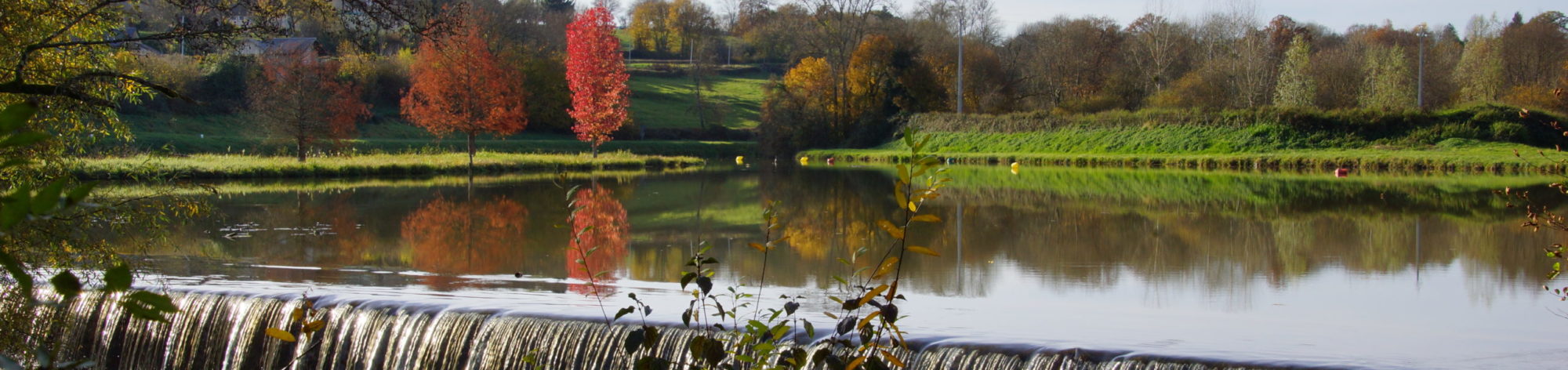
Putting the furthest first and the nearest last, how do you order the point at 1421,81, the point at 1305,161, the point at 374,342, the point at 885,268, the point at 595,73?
1. the point at 595,73
2. the point at 1421,81
3. the point at 1305,161
4. the point at 374,342
5. the point at 885,268

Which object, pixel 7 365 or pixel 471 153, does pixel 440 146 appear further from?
pixel 7 365

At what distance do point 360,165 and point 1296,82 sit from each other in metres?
27.3

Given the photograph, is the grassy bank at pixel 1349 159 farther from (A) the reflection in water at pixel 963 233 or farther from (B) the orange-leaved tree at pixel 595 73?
(B) the orange-leaved tree at pixel 595 73

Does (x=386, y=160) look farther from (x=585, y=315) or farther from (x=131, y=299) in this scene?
(x=131, y=299)

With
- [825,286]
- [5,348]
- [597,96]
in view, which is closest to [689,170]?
[597,96]

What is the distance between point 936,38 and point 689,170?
75.6ft

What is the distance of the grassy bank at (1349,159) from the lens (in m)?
23.6

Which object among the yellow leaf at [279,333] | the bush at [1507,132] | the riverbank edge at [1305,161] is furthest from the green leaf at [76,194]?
the bush at [1507,132]

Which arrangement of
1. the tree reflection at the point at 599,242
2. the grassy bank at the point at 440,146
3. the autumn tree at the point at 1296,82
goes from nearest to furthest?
the tree reflection at the point at 599,242 < the grassy bank at the point at 440,146 < the autumn tree at the point at 1296,82

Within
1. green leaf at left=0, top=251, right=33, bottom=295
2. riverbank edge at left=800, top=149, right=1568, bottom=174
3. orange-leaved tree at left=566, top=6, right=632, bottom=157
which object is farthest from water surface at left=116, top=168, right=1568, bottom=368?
orange-leaved tree at left=566, top=6, right=632, bottom=157

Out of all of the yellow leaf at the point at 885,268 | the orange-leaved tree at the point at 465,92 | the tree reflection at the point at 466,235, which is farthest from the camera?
the orange-leaved tree at the point at 465,92

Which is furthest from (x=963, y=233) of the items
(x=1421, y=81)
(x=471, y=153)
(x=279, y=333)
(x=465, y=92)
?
(x=1421, y=81)

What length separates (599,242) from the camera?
35.2 ft

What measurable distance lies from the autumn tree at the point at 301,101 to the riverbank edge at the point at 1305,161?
16094 millimetres
